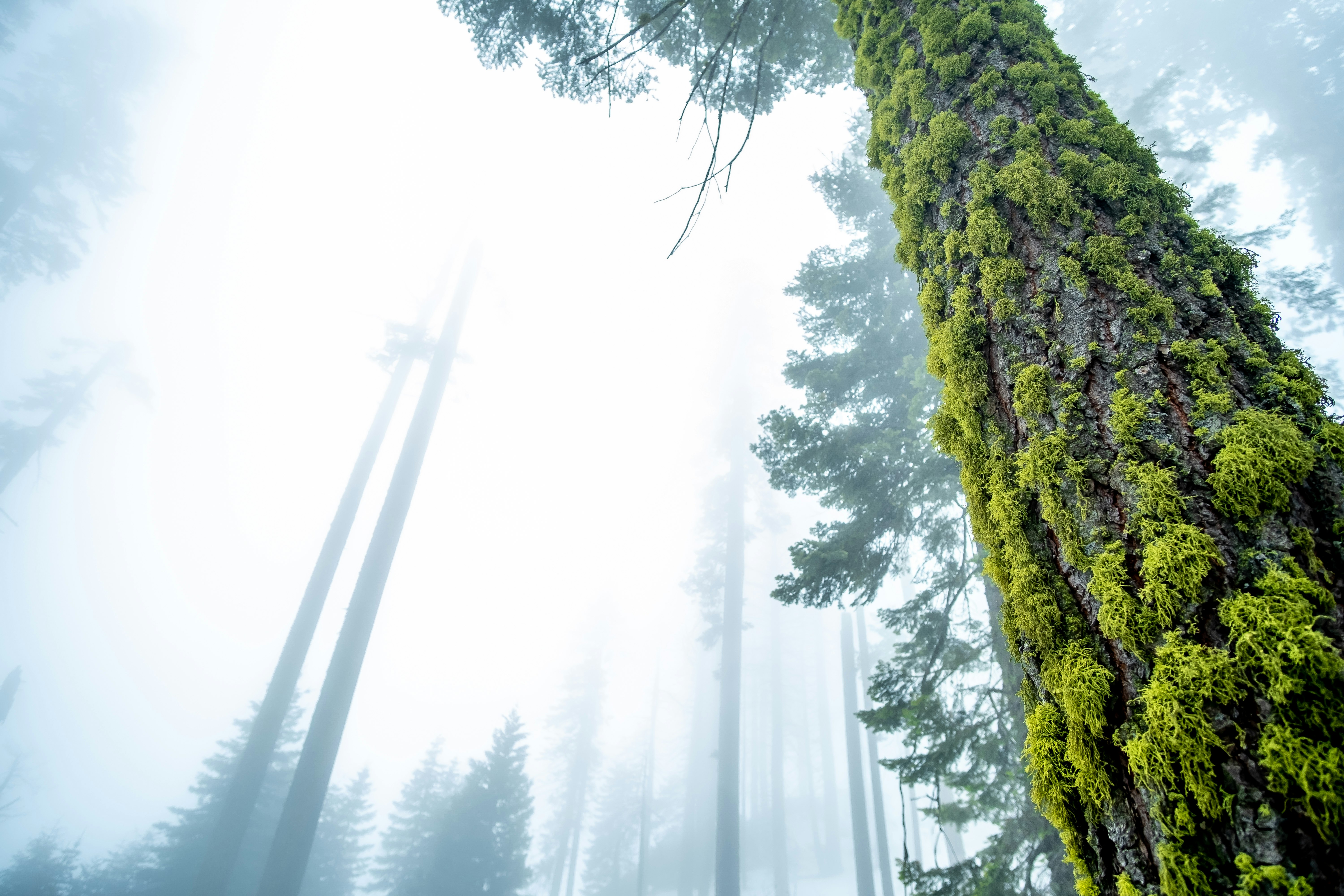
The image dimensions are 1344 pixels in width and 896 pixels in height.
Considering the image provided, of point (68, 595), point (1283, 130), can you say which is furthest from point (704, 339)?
point (68, 595)

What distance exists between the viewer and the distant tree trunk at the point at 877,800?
1995 centimetres

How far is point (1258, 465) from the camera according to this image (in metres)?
0.82

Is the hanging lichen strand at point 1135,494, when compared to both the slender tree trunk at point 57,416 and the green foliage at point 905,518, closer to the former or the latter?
the green foliage at point 905,518

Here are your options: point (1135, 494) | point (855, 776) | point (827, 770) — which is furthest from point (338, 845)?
point (827, 770)

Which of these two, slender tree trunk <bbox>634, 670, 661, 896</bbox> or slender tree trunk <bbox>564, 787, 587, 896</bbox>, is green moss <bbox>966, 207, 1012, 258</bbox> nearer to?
slender tree trunk <bbox>634, 670, 661, 896</bbox>

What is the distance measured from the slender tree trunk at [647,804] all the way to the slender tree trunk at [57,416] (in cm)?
3806

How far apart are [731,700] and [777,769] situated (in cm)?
2231

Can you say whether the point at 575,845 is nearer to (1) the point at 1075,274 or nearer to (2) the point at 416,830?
(2) the point at 416,830

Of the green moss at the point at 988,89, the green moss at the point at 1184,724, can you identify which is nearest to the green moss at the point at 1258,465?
the green moss at the point at 1184,724

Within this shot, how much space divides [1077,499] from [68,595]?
7376 centimetres

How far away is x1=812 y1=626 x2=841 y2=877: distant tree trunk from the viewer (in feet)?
121

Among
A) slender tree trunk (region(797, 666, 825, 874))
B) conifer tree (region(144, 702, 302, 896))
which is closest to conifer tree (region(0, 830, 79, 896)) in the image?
conifer tree (region(144, 702, 302, 896))

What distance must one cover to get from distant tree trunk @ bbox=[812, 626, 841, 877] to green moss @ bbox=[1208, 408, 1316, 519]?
45588 millimetres

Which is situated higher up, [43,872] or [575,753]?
[575,753]
